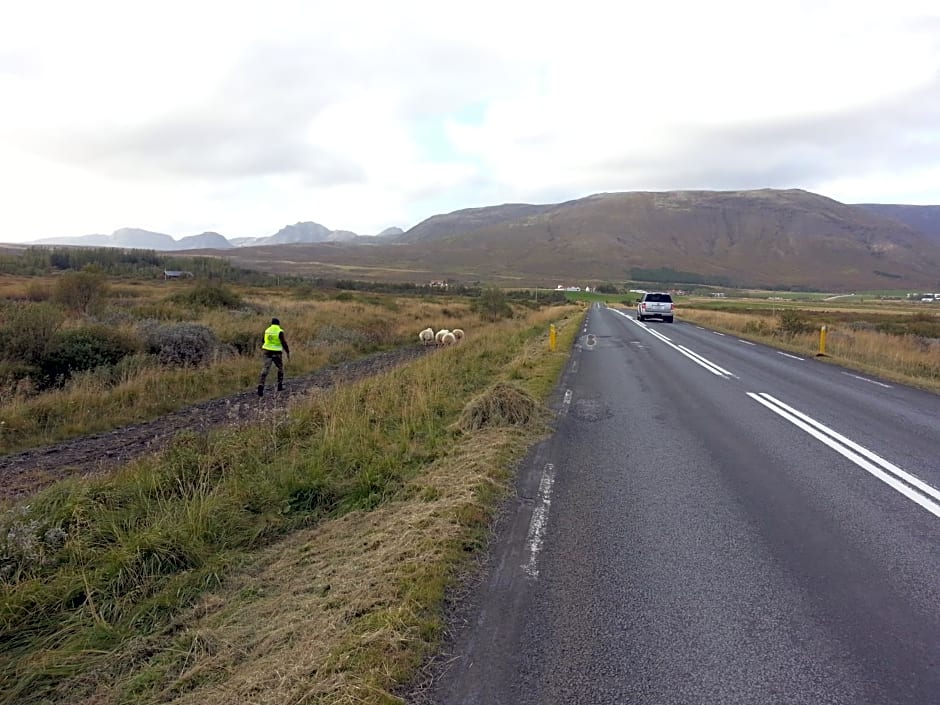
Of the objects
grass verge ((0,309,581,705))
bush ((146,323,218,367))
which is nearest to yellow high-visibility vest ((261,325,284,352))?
bush ((146,323,218,367))

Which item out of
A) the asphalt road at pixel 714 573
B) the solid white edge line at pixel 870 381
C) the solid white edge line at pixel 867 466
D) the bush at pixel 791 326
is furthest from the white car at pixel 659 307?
the asphalt road at pixel 714 573

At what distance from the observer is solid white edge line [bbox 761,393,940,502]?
5.88 meters

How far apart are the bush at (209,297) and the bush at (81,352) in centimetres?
1240

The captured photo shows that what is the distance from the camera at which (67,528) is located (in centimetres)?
512

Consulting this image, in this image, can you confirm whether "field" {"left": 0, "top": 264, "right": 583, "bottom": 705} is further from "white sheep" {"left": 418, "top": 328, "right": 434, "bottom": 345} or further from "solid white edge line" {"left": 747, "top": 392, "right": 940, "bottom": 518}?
"white sheep" {"left": 418, "top": 328, "right": 434, "bottom": 345}

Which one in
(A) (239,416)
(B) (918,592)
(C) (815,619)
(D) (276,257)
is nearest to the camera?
(C) (815,619)

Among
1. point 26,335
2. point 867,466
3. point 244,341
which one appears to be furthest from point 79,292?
point 867,466

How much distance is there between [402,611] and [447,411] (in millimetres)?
6234

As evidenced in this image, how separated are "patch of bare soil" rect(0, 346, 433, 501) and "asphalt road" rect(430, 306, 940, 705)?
5.73 meters

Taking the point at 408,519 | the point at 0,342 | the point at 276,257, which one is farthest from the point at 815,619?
the point at 276,257

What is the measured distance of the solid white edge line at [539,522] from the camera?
170 inches

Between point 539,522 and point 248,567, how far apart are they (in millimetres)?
2437

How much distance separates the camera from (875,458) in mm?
6984

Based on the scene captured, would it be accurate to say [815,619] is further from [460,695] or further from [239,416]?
[239,416]
